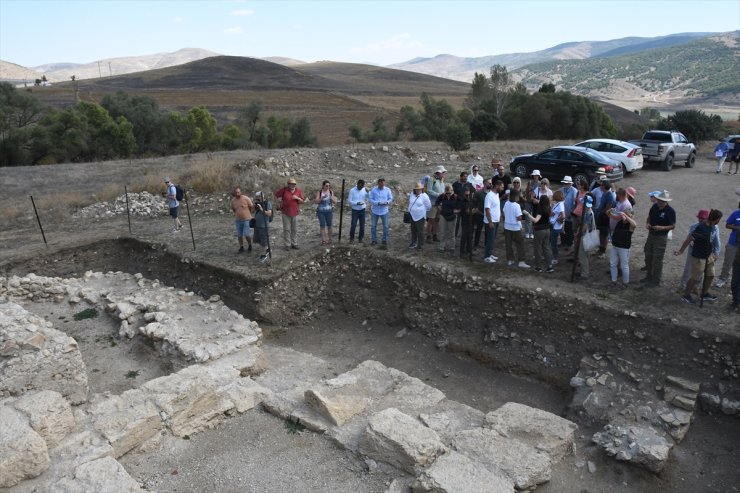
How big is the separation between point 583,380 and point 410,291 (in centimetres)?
431

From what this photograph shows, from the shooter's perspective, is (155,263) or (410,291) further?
(155,263)

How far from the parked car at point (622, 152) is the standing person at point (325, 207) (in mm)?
12755

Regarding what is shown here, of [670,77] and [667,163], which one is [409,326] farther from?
[670,77]

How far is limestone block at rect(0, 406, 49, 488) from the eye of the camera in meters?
6.21

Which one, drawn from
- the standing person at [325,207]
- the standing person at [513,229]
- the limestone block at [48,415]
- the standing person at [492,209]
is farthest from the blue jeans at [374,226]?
the limestone block at [48,415]

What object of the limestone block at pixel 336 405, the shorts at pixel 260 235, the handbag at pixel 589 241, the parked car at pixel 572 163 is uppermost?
the parked car at pixel 572 163

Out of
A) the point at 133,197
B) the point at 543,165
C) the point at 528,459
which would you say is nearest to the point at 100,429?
the point at 528,459

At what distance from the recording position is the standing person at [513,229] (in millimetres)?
11461

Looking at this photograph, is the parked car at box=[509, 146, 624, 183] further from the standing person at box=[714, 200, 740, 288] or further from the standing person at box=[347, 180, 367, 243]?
the standing person at box=[347, 180, 367, 243]

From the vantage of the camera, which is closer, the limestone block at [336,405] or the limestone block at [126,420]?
the limestone block at [126,420]

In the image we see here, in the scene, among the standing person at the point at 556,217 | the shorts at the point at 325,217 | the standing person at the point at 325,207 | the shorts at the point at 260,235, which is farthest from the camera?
the shorts at the point at 325,217

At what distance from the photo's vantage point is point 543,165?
19.4 m

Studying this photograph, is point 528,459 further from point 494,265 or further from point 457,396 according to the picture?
point 494,265

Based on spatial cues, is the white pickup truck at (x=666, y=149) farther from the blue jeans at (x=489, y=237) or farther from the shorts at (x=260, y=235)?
the shorts at (x=260, y=235)
